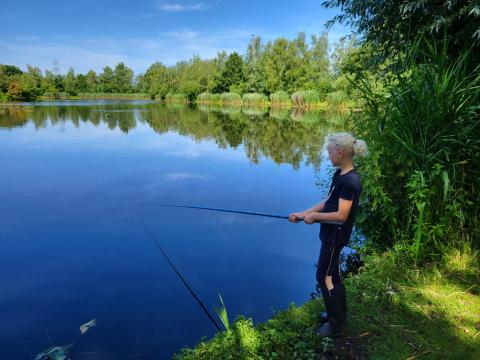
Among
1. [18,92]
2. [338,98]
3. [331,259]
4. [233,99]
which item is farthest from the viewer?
[18,92]

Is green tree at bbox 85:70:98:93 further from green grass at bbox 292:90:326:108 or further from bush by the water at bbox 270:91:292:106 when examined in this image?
green grass at bbox 292:90:326:108

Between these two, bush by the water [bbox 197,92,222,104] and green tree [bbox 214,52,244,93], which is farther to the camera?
green tree [bbox 214,52,244,93]

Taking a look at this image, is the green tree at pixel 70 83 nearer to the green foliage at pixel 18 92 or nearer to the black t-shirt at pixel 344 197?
the green foliage at pixel 18 92

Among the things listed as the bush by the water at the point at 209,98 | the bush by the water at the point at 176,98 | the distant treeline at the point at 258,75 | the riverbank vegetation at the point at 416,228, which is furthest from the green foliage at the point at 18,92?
the riverbank vegetation at the point at 416,228

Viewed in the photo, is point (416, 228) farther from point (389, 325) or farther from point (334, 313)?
point (334, 313)

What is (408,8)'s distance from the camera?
4344 mm

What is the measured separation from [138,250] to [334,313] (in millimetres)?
3690

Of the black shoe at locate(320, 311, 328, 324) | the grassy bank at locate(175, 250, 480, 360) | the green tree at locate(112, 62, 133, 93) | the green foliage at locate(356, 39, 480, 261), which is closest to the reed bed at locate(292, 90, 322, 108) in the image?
the green foliage at locate(356, 39, 480, 261)

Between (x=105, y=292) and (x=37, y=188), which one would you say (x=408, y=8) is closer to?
(x=105, y=292)

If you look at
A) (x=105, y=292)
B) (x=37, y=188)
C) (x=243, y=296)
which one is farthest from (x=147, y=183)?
(x=243, y=296)

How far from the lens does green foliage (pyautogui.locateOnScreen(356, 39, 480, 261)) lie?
3570 mm

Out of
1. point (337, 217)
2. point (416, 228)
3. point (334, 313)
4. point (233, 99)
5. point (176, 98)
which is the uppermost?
point (176, 98)

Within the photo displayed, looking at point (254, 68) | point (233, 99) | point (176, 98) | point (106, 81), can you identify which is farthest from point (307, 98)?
point (106, 81)

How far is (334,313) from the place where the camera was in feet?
9.32
